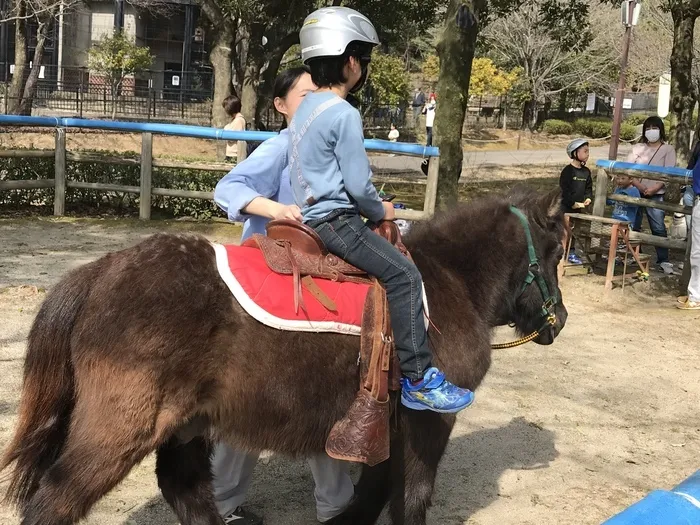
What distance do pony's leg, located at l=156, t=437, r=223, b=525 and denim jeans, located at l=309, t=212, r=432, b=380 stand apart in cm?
105

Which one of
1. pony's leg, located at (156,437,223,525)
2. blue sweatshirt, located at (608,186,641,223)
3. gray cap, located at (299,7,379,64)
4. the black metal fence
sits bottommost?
pony's leg, located at (156,437,223,525)

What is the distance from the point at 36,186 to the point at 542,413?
8.94 metres

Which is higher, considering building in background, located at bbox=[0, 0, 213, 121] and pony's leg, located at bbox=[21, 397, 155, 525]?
building in background, located at bbox=[0, 0, 213, 121]

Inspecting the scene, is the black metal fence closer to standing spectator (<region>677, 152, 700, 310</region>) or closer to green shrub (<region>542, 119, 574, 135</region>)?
green shrub (<region>542, 119, 574, 135</region>)

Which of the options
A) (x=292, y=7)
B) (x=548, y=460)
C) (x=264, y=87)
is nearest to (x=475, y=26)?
(x=548, y=460)

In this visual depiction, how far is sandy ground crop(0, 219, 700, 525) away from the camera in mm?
4324

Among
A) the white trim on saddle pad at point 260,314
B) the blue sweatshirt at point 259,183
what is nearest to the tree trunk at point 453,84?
the blue sweatshirt at point 259,183

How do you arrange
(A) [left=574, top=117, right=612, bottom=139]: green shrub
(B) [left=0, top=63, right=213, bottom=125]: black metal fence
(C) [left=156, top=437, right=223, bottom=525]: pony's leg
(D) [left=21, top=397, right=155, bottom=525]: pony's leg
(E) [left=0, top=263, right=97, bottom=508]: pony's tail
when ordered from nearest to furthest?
(D) [left=21, top=397, right=155, bottom=525]: pony's leg < (E) [left=0, top=263, right=97, bottom=508]: pony's tail < (C) [left=156, top=437, right=223, bottom=525]: pony's leg < (B) [left=0, top=63, right=213, bottom=125]: black metal fence < (A) [left=574, top=117, right=612, bottom=139]: green shrub

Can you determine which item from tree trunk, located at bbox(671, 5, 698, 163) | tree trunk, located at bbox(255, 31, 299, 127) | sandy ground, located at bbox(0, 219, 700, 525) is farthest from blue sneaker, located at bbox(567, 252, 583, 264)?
tree trunk, located at bbox(255, 31, 299, 127)

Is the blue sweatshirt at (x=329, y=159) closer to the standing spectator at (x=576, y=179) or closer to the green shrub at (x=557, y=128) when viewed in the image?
the standing spectator at (x=576, y=179)

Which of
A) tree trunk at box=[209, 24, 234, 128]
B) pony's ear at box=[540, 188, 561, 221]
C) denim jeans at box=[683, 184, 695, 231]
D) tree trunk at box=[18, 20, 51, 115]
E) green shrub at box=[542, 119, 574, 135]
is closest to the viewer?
pony's ear at box=[540, 188, 561, 221]

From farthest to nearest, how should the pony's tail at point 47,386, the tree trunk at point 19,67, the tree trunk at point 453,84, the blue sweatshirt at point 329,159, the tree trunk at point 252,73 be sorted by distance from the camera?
the tree trunk at point 19,67 → the tree trunk at point 252,73 → the tree trunk at point 453,84 → the blue sweatshirt at point 329,159 → the pony's tail at point 47,386

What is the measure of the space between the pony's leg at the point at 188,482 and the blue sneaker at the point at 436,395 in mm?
995

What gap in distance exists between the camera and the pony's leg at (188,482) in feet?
11.5
